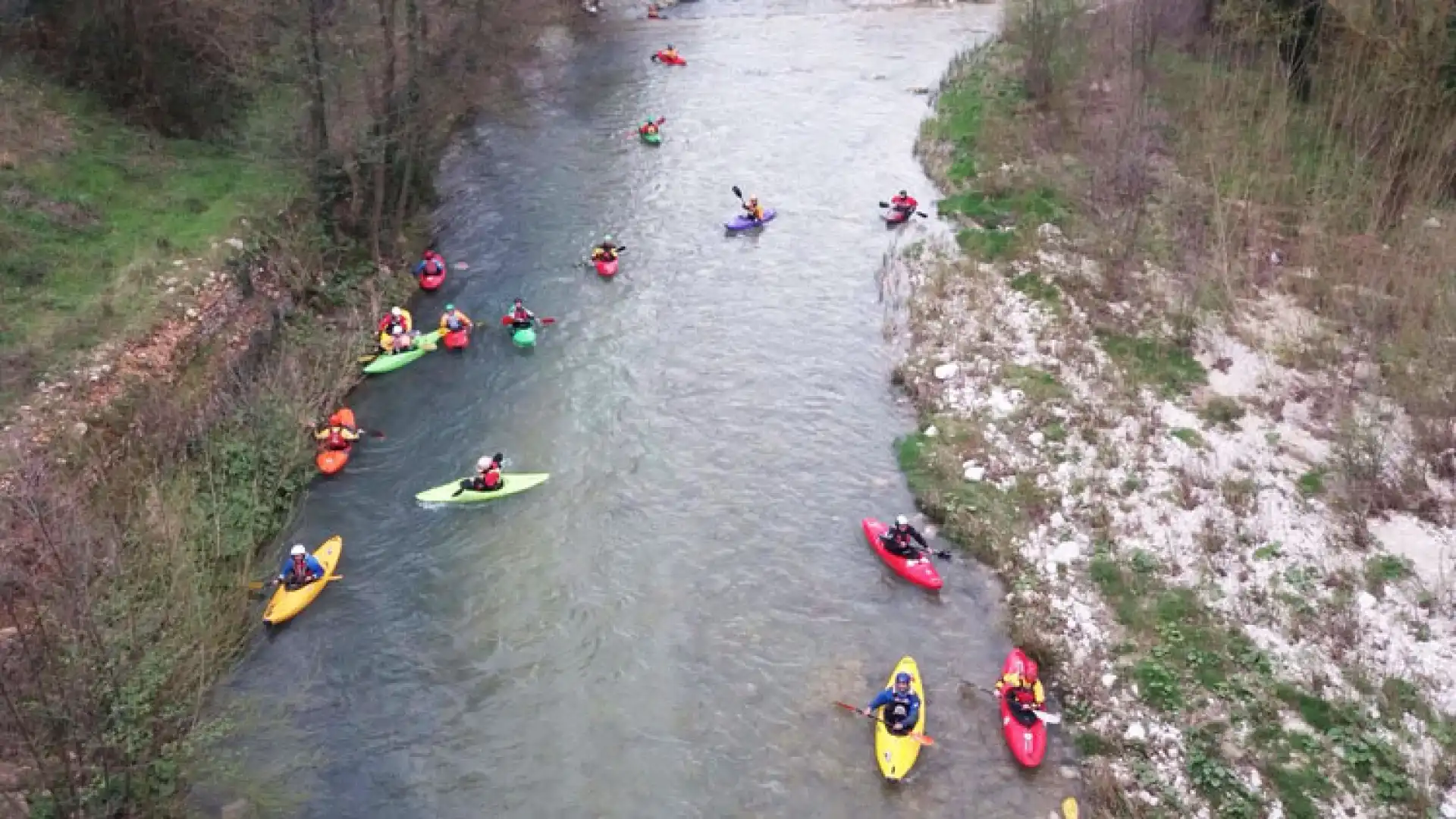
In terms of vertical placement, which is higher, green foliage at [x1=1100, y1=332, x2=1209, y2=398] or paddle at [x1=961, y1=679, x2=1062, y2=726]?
green foliage at [x1=1100, y1=332, x2=1209, y2=398]

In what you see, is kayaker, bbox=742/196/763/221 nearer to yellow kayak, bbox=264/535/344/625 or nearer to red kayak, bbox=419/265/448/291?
red kayak, bbox=419/265/448/291

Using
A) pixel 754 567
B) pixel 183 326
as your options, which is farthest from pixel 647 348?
pixel 183 326

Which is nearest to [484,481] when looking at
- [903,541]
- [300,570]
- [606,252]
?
[300,570]

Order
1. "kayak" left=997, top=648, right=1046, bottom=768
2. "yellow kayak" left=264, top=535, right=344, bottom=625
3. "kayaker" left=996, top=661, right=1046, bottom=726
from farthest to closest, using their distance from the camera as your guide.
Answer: "yellow kayak" left=264, top=535, right=344, bottom=625
"kayaker" left=996, top=661, right=1046, bottom=726
"kayak" left=997, top=648, right=1046, bottom=768

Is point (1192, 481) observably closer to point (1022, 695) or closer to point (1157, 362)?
point (1157, 362)

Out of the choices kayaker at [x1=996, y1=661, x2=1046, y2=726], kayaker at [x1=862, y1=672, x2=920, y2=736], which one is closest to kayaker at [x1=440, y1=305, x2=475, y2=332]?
kayaker at [x1=862, y1=672, x2=920, y2=736]

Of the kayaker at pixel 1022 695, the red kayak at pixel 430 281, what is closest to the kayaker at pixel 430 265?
the red kayak at pixel 430 281
